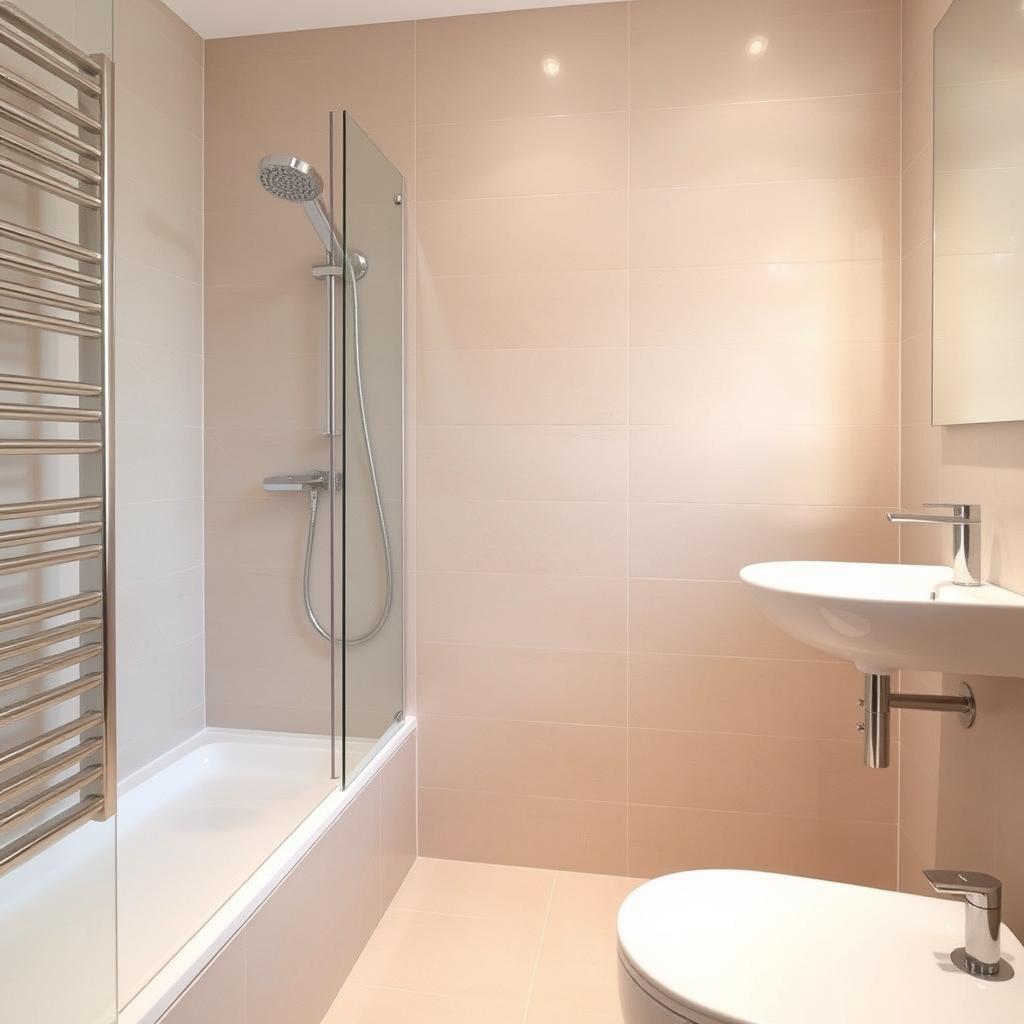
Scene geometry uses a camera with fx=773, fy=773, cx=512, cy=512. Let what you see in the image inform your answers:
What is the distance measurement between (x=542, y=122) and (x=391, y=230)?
510mm

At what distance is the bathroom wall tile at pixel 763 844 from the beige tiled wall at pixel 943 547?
2.9 inches

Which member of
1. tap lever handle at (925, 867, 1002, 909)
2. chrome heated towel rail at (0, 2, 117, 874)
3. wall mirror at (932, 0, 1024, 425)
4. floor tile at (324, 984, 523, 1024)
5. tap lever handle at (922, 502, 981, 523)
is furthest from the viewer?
floor tile at (324, 984, 523, 1024)

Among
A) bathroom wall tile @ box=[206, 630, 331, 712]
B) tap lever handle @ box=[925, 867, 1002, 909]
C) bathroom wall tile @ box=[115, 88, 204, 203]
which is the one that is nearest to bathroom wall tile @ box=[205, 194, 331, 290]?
bathroom wall tile @ box=[115, 88, 204, 203]

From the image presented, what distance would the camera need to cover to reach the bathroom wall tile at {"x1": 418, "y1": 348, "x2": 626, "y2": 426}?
2078mm

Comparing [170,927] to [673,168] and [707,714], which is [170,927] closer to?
[707,714]

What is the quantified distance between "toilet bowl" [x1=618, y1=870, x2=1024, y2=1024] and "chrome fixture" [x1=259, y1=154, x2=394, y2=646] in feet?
3.16

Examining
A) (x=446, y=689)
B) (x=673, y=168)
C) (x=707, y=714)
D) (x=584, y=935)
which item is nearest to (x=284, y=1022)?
(x=584, y=935)

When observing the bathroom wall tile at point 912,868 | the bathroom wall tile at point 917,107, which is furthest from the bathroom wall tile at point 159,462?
the bathroom wall tile at point 912,868

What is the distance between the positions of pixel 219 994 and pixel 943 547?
5.29 feet

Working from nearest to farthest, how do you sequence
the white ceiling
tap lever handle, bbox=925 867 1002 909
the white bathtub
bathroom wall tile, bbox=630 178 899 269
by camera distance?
tap lever handle, bbox=925 867 1002 909 → the white bathtub → bathroom wall tile, bbox=630 178 899 269 → the white ceiling

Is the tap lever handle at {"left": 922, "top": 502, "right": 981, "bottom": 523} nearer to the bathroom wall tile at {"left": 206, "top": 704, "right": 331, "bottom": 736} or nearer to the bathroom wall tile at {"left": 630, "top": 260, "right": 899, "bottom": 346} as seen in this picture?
the bathroom wall tile at {"left": 630, "top": 260, "right": 899, "bottom": 346}

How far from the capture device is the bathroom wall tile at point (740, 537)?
1.97 m

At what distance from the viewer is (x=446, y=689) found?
2.20 m

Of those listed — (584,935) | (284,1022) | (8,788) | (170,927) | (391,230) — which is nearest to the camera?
(8,788)
